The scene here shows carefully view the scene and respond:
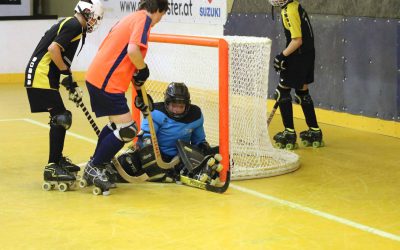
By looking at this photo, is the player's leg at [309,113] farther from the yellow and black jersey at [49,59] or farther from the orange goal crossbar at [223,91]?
the yellow and black jersey at [49,59]

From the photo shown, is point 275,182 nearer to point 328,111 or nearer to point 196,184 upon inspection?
point 196,184

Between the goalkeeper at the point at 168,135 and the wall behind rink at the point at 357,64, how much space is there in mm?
2880

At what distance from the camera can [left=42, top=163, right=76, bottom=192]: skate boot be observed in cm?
627

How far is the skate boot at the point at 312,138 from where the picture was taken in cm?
809

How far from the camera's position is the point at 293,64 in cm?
785

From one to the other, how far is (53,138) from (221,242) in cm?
191

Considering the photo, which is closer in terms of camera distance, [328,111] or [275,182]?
[275,182]

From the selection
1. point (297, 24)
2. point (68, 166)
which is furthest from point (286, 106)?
point (68, 166)

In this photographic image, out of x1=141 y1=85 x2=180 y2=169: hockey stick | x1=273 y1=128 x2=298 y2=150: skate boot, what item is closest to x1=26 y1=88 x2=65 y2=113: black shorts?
x1=141 y1=85 x2=180 y2=169: hockey stick

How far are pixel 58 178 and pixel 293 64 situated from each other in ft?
8.62

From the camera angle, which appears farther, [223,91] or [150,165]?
[150,165]

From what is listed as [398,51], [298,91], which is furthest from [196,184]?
[398,51]

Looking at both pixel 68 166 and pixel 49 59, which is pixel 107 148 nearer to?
pixel 68 166

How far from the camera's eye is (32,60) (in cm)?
632
